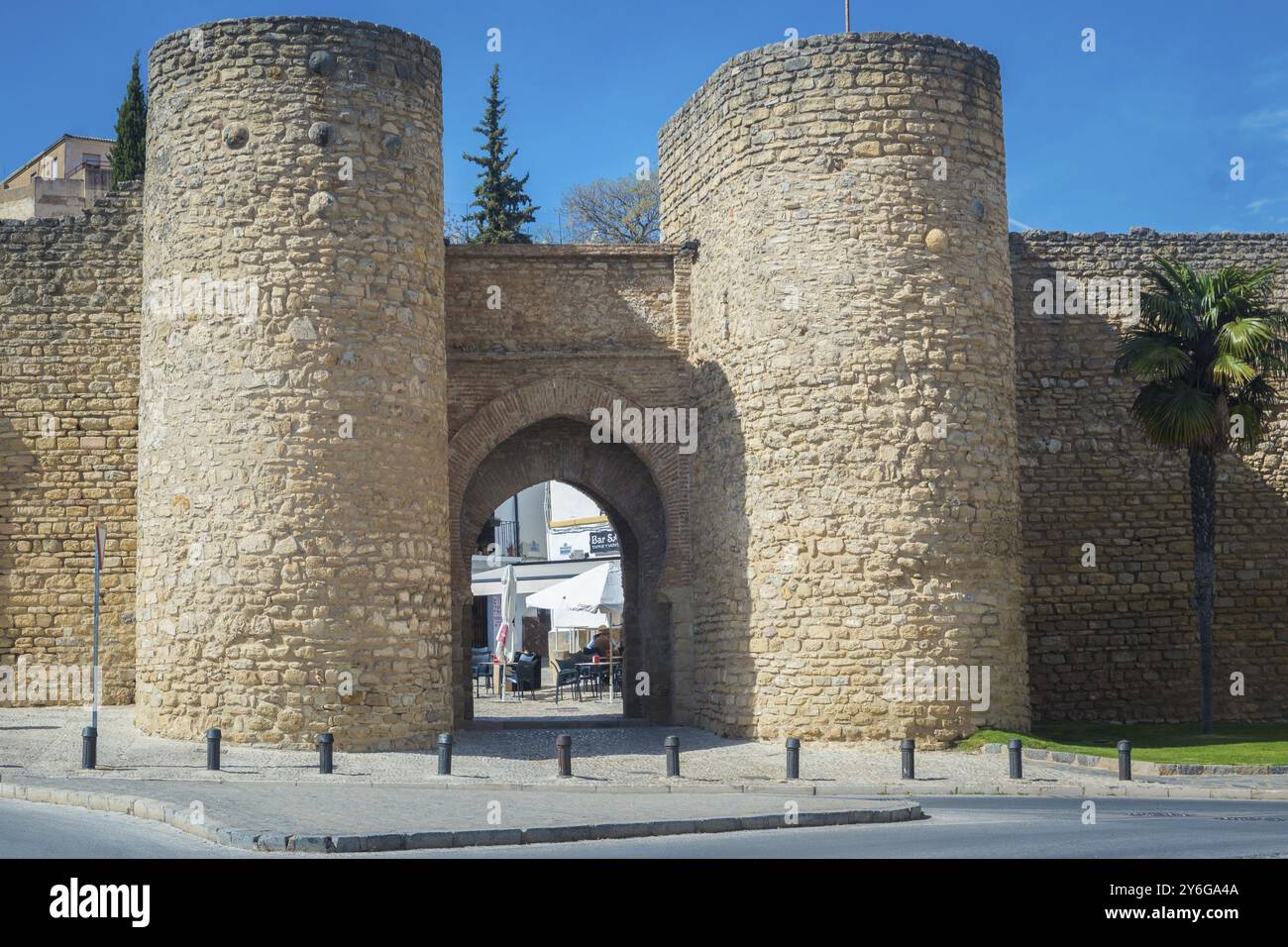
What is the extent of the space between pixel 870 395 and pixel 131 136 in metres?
24.0

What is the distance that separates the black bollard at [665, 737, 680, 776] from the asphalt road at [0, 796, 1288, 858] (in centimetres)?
285

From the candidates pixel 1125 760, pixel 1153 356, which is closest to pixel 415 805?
pixel 1125 760

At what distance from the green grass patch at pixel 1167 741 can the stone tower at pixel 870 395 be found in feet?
1.81

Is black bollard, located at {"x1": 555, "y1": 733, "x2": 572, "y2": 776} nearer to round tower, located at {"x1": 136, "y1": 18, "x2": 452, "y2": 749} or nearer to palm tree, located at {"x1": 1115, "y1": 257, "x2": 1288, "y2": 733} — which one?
round tower, located at {"x1": 136, "y1": 18, "x2": 452, "y2": 749}

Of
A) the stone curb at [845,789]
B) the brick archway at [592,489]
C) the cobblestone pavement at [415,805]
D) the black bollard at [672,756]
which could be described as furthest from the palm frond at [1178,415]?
the black bollard at [672,756]

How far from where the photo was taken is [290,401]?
54.2 ft

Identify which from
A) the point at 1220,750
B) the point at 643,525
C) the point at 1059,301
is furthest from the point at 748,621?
the point at 1059,301

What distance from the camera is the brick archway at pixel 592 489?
63.7ft

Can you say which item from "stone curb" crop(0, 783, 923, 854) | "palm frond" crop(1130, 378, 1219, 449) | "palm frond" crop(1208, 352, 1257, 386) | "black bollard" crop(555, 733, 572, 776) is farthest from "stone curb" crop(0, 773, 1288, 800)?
"palm frond" crop(1208, 352, 1257, 386)

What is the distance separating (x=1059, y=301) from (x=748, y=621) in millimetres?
6313

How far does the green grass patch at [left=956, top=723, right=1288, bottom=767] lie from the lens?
16.0 metres

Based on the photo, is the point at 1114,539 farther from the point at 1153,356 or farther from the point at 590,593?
the point at 590,593

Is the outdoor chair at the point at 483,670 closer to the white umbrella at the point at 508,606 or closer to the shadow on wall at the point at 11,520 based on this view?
the white umbrella at the point at 508,606

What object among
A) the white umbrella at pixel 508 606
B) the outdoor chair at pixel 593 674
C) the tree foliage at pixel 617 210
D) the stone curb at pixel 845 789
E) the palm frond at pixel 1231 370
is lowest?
the stone curb at pixel 845 789
